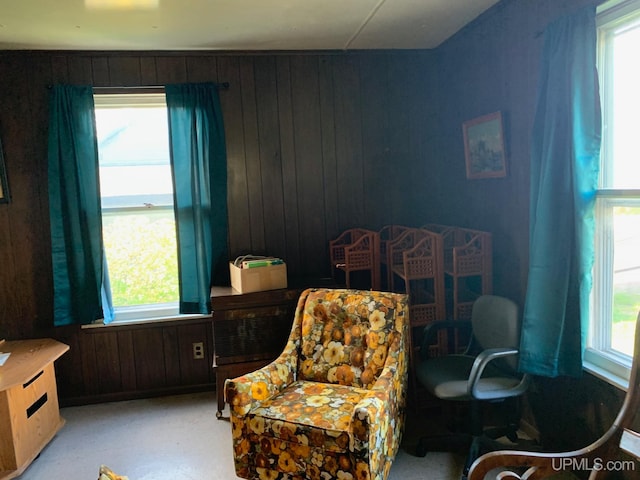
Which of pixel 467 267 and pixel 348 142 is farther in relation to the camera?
pixel 348 142

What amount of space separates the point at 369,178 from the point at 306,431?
2.02 m

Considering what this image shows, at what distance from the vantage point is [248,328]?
2.93m

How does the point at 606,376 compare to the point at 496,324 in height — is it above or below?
below

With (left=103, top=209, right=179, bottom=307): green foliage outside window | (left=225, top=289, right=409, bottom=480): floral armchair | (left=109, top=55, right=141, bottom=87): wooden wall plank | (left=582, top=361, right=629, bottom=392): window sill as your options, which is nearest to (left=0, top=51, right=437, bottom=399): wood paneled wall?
(left=109, top=55, right=141, bottom=87): wooden wall plank

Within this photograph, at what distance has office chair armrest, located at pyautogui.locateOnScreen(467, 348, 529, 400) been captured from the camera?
2145 millimetres

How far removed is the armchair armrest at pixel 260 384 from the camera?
2180mm

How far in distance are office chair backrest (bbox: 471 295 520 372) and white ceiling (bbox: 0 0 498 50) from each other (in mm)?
1648

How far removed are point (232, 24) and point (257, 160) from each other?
0.93 meters

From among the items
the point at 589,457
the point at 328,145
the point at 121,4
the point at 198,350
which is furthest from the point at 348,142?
the point at 589,457

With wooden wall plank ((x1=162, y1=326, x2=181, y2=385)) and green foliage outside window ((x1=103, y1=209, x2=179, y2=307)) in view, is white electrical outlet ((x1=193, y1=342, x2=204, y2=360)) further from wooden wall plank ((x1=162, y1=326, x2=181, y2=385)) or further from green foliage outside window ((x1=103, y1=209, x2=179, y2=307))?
green foliage outside window ((x1=103, y1=209, x2=179, y2=307))

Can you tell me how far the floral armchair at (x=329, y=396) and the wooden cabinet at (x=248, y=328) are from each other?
30cm

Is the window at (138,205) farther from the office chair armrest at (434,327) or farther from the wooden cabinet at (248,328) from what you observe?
the office chair armrest at (434,327)

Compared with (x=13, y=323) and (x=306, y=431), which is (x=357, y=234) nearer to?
(x=306, y=431)

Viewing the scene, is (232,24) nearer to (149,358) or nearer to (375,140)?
(375,140)
